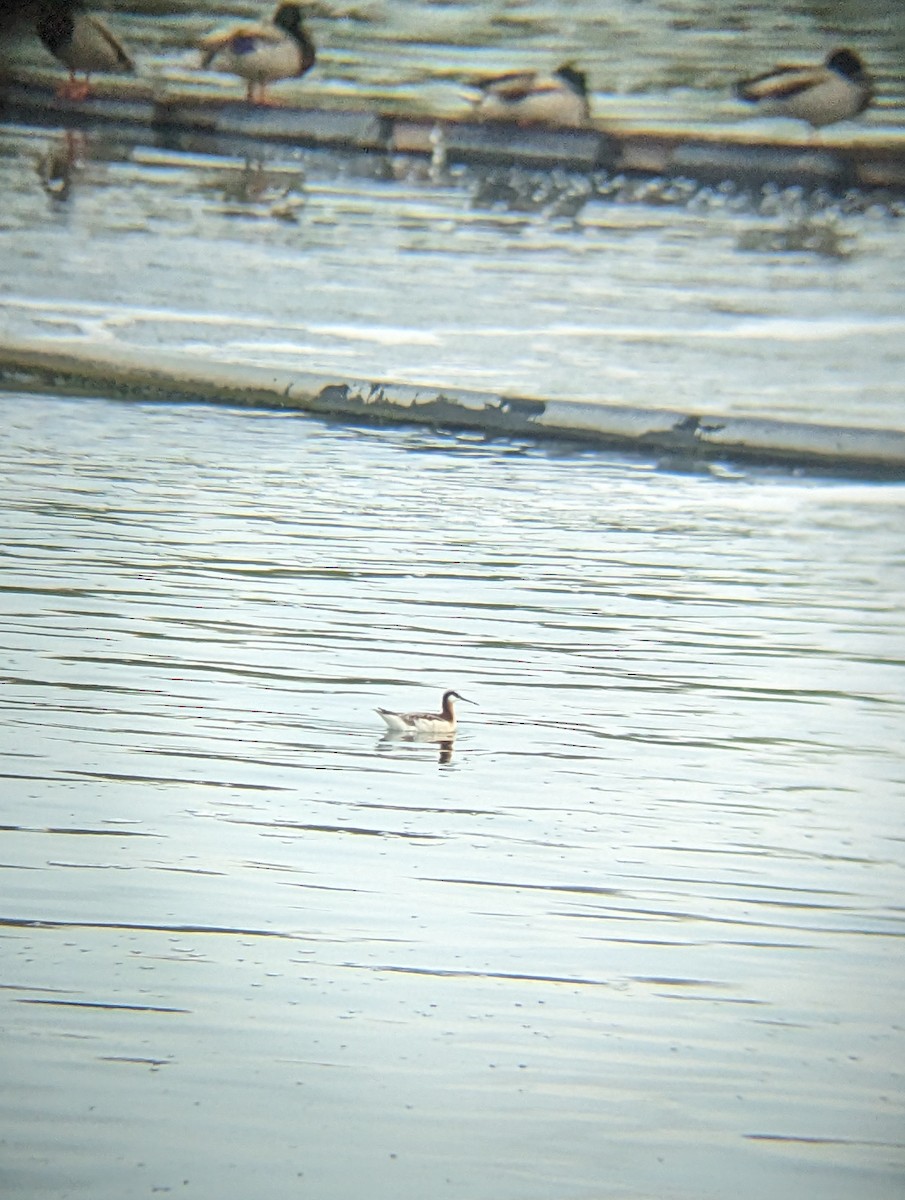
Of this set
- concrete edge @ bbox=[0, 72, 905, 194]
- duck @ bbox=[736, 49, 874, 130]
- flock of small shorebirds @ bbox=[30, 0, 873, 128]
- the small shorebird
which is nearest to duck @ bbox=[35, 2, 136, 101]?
flock of small shorebirds @ bbox=[30, 0, 873, 128]

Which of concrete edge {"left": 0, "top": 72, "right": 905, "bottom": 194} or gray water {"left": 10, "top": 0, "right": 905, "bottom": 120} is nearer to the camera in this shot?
gray water {"left": 10, "top": 0, "right": 905, "bottom": 120}

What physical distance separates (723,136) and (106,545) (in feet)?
9.55

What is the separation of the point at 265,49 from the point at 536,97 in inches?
33.4

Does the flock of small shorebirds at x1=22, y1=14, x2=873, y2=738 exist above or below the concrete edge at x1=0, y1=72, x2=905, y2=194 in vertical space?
above

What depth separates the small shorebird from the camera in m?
2.40

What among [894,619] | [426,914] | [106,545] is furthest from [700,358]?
[426,914]

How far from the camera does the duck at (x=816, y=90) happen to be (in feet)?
15.6

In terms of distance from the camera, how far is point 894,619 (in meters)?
3.23

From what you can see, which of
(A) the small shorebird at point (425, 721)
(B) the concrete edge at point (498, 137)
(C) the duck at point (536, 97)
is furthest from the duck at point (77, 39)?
(A) the small shorebird at point (425, 721)

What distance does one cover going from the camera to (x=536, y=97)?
5094 millimetres

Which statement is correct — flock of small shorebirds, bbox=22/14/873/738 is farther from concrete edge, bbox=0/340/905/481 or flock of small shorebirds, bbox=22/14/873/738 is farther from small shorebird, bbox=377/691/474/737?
small shorebird, bbox=377/691/474/737

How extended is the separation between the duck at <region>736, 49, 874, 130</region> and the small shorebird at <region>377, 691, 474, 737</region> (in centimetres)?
296

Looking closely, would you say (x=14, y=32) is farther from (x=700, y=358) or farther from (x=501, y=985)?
(x=501, y=985)

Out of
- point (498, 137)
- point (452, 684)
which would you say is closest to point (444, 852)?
point (452, 684)
